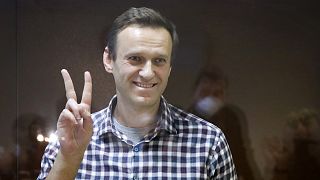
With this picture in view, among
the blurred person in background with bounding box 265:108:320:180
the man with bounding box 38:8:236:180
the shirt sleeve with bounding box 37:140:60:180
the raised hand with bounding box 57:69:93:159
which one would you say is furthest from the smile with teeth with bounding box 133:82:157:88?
the blurred person in background with bounding box 265:108:320:180

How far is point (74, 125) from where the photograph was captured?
0.76 m

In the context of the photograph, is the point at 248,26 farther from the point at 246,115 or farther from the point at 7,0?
the point at 7,0

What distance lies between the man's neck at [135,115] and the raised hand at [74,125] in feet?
0.51

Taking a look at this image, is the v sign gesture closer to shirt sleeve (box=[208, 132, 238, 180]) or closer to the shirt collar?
the shirt collar

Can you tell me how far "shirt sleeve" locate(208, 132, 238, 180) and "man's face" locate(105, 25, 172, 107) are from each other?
174 millimetres

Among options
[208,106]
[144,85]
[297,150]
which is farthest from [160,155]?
[297,150]

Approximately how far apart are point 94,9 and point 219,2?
1.15ft

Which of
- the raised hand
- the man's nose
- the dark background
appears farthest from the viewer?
the dark background

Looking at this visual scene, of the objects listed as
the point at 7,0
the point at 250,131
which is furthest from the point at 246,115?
the point at 7,0

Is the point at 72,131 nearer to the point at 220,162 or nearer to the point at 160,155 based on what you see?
the point at 160,155

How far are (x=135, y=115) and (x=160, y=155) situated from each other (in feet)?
0.35

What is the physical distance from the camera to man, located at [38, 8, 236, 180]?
0.87 meters

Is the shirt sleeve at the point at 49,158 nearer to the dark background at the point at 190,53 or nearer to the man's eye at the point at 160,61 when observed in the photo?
the dark background at the point at 190,53

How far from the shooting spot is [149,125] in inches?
36.5
